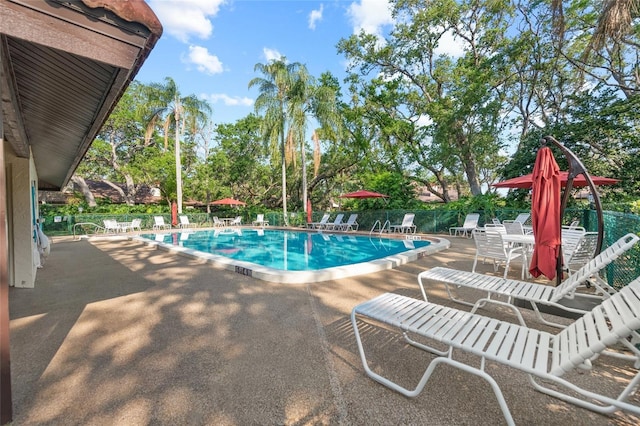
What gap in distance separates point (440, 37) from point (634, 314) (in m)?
20.3

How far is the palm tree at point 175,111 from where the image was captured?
19.1m

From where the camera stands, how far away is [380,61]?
18719 mm

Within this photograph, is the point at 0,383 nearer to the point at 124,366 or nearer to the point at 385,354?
the point at 124,366

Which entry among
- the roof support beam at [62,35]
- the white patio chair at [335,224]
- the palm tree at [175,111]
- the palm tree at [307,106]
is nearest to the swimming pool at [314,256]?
the white patio chair at [335,224]

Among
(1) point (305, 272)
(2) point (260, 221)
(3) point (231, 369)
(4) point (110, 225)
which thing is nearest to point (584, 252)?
(1) point (305, 272)

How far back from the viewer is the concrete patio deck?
5.84ft

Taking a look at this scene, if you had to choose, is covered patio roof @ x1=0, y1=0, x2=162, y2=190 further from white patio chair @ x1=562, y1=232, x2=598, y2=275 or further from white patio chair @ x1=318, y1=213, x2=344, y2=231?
white patio chair @ x1=318, y1=213, x2=344, y2=231

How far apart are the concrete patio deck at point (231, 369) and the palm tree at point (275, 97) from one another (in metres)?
15.5

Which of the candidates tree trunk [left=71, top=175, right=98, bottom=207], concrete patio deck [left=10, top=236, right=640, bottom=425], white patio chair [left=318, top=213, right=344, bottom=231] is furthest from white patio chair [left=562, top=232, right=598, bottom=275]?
tree trunk [left=71, top=175, right=98, bottom=207]

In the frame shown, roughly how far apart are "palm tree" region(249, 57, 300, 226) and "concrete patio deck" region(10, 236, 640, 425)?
610 inches

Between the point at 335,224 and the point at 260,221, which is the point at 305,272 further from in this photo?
the point at 260,221

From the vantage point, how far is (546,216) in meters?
3.75

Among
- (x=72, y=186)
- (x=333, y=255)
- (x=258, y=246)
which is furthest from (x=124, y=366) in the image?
(x=72, y=186)

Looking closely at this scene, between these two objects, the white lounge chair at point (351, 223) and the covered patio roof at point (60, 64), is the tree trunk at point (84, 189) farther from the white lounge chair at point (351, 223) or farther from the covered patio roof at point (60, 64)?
the covered patio roof at point (60, 64)
